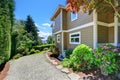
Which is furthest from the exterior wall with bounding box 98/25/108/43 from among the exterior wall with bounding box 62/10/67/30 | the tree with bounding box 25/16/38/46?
the tree with bounding box 25/16/38/46

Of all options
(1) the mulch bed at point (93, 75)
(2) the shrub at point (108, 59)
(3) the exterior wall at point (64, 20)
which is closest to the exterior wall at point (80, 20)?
(3) the exterior wall at point (64, 20)

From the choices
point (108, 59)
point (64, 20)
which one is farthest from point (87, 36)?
point (64, 20)

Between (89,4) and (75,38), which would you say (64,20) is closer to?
(75,38)

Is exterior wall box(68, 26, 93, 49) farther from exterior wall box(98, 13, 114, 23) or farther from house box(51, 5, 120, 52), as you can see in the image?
exterior wall box(98, 13, 114, 23)

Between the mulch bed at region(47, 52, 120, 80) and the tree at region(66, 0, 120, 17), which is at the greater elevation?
the tree at region(66, 0, 120, 17)

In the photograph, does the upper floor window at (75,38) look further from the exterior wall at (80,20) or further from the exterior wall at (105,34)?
the exterior wall at (105,34)

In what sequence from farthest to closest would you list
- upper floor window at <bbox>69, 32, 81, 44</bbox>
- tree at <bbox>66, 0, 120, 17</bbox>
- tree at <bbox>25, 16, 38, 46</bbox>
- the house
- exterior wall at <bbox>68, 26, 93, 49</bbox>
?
tree at <bbox>25, 16, 38, 46</bbox> → upper floor window at <bbox>69, 32, 81, 44</bbox> → exterior wall at <bbox>68, 26, 93, 49</bbox> → the house → tree at <bbox>66, 0, 120, 17</bbox>

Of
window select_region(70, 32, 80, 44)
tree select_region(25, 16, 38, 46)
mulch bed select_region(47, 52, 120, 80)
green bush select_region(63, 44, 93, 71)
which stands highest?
tree select_region(25, 16, 38, 46)

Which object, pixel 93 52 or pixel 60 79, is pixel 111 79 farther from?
pixel 60 79

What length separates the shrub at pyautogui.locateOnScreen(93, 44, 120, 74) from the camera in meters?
7.28

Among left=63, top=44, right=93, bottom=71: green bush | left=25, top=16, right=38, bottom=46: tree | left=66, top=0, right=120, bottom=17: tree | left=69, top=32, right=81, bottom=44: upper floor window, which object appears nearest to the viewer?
left=66, top=0, right=120, bottom=17: tree

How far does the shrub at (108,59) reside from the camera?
23.9ft

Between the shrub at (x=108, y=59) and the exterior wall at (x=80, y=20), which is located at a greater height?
the exterior wall at (x=80, y=20)

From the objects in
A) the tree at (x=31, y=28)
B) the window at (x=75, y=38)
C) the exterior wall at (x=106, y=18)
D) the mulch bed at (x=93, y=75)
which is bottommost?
the mulch bed at (x=93, y=75)
